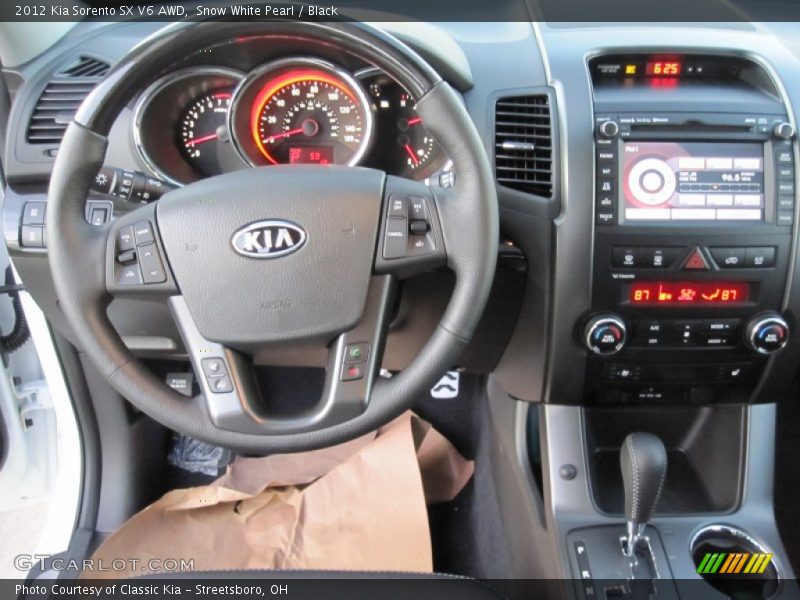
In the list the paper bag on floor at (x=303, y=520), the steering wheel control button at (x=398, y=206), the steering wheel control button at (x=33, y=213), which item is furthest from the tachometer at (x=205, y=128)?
the paper bag on floor at (x=303, y=520)

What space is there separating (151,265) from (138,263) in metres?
0.02

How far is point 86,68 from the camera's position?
3.89ft

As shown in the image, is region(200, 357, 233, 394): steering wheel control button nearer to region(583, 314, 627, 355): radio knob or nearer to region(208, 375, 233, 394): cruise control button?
region(208, 375, 233, 394): cruise control button

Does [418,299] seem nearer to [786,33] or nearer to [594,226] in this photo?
[594,226]

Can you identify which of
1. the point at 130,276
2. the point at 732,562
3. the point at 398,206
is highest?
the point at 398,206

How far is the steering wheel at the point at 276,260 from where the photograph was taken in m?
0.88

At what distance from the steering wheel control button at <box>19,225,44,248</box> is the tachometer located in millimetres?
282

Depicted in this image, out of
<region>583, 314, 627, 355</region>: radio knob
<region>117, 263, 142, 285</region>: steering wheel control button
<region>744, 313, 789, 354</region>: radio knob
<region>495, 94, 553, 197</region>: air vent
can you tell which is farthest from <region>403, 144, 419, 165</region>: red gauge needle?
<region>744, 313, 789, 354</region>: radio knob

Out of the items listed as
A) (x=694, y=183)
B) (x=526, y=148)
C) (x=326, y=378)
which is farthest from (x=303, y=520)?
(x=694, y=183)

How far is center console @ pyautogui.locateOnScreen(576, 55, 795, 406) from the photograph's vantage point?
1.09m

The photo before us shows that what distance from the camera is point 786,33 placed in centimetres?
123

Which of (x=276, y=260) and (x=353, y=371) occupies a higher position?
(x=276, y=260)

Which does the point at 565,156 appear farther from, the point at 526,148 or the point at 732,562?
the point at 732,562

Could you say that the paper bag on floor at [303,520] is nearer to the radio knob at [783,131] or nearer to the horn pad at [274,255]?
the horn pad at [274,255]
